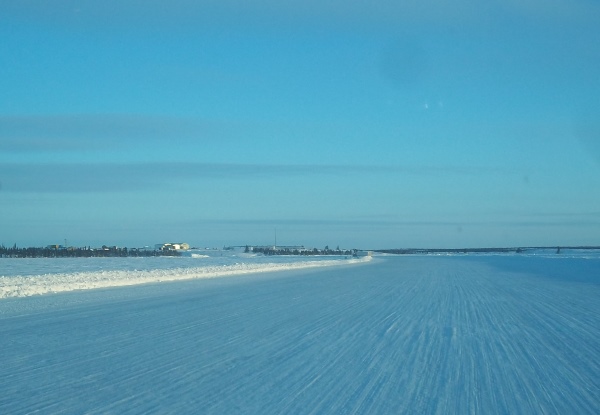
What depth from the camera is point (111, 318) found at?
474 inches

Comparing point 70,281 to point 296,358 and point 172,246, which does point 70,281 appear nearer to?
point 296,358

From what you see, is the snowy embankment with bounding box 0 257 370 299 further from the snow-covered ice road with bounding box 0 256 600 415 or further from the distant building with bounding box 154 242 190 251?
the distant building with bounding box 154 242 190 251

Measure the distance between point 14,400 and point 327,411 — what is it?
297 centimetres

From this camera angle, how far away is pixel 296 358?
26.5 ft

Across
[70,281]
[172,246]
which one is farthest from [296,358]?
[172,246]

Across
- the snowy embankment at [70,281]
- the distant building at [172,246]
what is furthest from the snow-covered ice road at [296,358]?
the distant building at [172,246]

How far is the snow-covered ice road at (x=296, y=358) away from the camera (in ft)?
19.4

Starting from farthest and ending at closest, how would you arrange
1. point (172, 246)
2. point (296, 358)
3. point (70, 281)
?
point (172, 246)
point (70, 281)
point (296, 358)

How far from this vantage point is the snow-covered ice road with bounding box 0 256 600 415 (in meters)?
5.93

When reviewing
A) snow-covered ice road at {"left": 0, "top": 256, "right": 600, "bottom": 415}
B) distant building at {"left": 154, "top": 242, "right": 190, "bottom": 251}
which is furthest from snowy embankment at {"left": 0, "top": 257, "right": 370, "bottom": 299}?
distant building at {"left": 154, "top": 242, "right": 190, "bottom": 251}

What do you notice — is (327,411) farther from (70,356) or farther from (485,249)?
(485,249)

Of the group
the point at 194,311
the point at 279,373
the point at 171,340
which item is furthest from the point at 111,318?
the point at 279,373

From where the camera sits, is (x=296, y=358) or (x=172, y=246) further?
(x=172, y=246)

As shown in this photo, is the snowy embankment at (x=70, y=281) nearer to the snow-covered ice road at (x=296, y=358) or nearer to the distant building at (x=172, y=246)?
the snow-covered ice road at (x=296, y=358)
